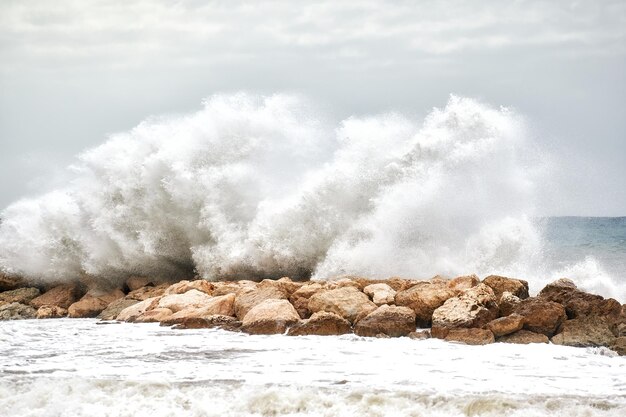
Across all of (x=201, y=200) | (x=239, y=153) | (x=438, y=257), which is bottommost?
(x=438, y=257)

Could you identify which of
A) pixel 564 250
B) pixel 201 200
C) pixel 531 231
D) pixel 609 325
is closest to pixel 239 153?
pixel 201 200

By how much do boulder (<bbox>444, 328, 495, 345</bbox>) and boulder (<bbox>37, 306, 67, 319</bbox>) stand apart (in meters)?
7.67

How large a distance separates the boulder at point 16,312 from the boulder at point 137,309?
2611 millimetres

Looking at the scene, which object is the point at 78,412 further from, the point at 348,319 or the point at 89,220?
the point at 89,220

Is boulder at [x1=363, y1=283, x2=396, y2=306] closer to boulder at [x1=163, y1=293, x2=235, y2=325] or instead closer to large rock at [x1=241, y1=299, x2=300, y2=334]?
large rock at [x1=241, y1=299, x2=300, y2=334]

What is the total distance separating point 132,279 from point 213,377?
27.3 ft

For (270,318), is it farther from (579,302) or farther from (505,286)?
(579,302)

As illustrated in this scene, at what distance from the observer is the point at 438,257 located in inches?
532

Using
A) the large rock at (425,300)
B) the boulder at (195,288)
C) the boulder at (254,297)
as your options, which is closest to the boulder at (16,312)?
the boulder at (195,288)

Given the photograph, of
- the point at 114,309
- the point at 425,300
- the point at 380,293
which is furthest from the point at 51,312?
the point at 425,300

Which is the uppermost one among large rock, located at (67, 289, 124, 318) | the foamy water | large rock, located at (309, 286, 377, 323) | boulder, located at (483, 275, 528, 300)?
boulder, located at (483, 275, 528, 300)

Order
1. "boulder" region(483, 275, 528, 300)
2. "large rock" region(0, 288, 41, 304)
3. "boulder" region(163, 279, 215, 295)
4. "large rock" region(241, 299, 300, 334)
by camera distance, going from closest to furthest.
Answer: "large rock" region(241, 299, 300, 334) → "boulder" region(483, 275, 528, 300) → "boulder" region(163, 279, 215, 295) → "large rock" region(0, 288, 41, 304)

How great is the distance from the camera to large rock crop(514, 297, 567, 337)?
27.0 feet

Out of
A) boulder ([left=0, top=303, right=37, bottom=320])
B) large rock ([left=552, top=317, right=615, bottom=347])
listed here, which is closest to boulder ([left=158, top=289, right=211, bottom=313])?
boulder ([left=0, top=303, right=37, bottom=320])
